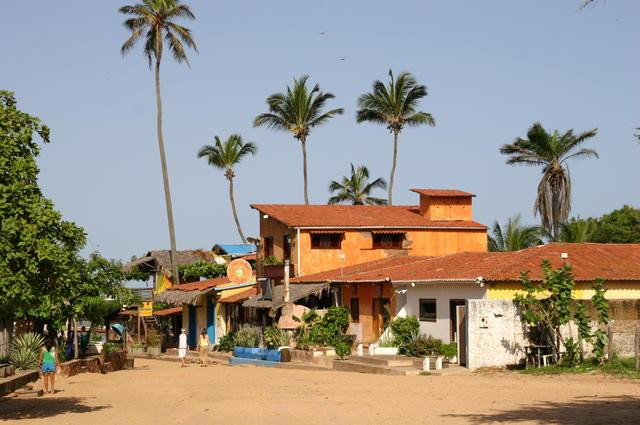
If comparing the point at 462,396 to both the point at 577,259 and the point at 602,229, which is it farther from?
the point at 602,229

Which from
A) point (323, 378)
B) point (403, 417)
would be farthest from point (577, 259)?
point (403, 417)

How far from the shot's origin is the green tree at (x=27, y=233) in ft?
63.9

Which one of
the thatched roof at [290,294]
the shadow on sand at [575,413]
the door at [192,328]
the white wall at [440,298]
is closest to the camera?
the shadow on sand at [575,413]

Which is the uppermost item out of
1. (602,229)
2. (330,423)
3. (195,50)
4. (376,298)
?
(195,50)

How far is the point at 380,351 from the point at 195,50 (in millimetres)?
28895

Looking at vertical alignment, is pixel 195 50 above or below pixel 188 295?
above

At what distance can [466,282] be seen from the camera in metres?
31.3

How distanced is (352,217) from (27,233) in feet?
98.8

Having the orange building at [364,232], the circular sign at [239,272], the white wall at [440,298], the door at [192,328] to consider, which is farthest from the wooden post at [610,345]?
the door at [192,328]

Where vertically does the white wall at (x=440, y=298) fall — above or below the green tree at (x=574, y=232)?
below

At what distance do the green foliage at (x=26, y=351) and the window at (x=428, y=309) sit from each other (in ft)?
43.4

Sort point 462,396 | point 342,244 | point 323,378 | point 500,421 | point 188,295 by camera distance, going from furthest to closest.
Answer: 1. point 188,295
2. point 342,244
3. point 323,378
4. point 462,396
5. point 500,421

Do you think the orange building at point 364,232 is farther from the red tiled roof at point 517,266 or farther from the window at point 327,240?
the red tiled roof at point 517,266

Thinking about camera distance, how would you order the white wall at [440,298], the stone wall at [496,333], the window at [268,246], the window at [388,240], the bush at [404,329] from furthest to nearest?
the window at [268,246], the window at [388,240], the bush at [404,329], the white wall at [440,298], the stone wall at [496,333]
